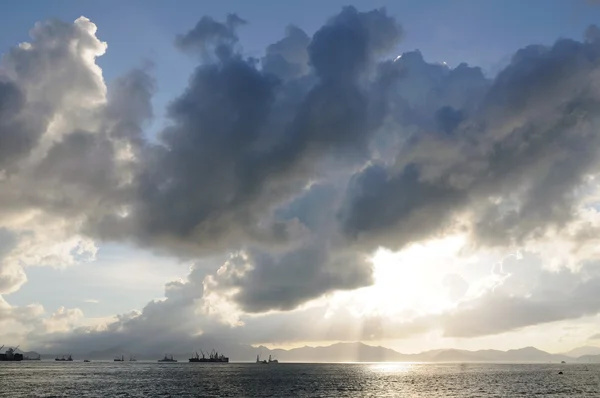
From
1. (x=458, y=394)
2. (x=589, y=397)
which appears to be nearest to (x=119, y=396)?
(x=458, y=394)

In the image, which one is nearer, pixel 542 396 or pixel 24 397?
pixel 24 397

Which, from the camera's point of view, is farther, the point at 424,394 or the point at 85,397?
the point at 424,394

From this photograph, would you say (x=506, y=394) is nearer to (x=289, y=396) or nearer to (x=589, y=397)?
(x=589, y=397)

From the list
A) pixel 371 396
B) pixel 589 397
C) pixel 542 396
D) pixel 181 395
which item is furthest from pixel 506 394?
pixel 181 395

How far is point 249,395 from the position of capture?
173000 millimetres

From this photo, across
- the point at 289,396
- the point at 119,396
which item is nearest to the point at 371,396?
the point at 289,396

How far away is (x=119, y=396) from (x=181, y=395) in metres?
19.1

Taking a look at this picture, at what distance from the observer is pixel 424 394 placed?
17962 cm

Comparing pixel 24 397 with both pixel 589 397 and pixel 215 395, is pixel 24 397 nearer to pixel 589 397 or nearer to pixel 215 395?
pixel 215 395

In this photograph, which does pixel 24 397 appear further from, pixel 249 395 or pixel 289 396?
pixel 289 396

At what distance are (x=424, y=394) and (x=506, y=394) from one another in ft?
92.7

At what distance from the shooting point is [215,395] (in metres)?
173

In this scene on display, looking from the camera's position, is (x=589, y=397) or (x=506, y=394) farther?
(x=506, y=394)

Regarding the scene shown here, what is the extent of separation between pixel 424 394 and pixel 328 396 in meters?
34.1
